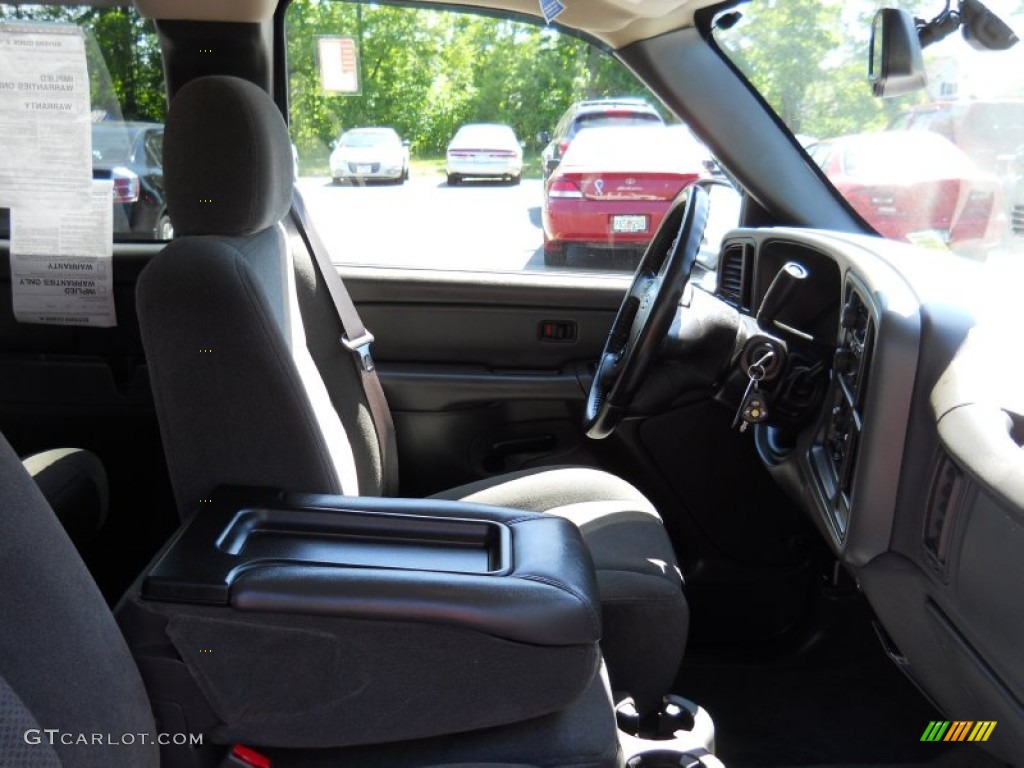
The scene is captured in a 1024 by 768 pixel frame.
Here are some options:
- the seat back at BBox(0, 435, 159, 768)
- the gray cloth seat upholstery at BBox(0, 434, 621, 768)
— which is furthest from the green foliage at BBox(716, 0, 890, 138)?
the seat back at BBox(0, 435, 159, 768)

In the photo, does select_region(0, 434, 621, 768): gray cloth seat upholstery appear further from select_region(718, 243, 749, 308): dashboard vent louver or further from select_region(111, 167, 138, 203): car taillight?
select_region(111, 167, 138, 203): car taillight

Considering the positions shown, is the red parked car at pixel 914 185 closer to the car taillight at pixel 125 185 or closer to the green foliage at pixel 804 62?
the green foliage at pixel 804 62

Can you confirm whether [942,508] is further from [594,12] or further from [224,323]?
[594,12]

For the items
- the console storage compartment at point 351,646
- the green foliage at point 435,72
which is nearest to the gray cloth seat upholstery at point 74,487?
the console storage compartment at point 351,646

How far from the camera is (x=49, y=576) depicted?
100 cm

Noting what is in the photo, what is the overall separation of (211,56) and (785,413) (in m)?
1.35

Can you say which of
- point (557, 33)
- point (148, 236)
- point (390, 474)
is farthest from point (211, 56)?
point (390, 474)

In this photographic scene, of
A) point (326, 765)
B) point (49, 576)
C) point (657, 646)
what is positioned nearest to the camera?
point (49, 576)

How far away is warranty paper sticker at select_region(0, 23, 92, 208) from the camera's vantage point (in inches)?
80.6

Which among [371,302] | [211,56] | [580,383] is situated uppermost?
[211,56]

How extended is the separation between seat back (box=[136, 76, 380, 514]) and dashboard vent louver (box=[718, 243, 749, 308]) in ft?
3.09

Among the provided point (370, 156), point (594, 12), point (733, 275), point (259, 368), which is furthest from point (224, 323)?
point (370, 156)

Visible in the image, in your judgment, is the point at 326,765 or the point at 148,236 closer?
the point at 326,765

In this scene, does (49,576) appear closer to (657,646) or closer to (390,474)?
Answer: (657,646)
